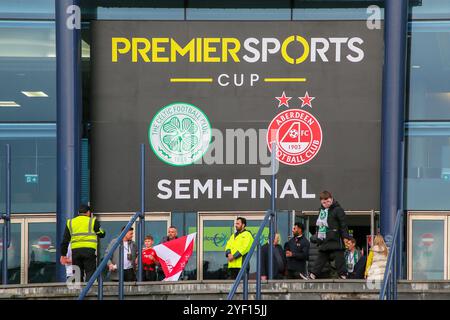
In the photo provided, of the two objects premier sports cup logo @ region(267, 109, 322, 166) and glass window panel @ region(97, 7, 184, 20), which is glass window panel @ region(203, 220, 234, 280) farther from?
glass window panel @ region(97, 7, 184, 20)

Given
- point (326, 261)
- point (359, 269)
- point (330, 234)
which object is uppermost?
point (330, 234)

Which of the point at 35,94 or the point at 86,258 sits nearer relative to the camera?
the point at 86,258

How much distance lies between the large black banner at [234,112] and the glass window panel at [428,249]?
103cm

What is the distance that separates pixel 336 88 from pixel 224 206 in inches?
123

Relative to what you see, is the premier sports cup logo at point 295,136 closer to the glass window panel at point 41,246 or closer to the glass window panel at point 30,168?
the glass window panel at point 30,168

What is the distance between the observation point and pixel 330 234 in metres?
13.9

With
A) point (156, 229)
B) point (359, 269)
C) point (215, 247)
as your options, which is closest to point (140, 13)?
point (156, 229)

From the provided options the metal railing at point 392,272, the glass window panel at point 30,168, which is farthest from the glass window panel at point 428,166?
the metal railing at point 392,272

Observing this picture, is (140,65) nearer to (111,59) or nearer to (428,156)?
(111,59)

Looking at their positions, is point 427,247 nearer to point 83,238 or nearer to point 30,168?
point 30,168

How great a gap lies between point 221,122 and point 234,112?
1.04ft

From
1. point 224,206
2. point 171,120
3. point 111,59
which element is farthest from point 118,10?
point 224,206

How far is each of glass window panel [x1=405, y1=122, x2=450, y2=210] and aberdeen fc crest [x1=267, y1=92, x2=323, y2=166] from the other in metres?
1.80

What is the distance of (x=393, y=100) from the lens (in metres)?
19.5
